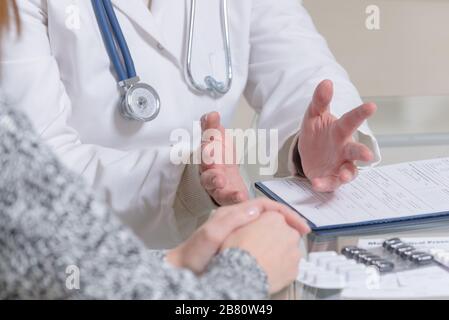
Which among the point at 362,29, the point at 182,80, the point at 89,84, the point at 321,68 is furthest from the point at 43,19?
the point at 362,29

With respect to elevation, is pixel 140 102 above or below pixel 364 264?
above

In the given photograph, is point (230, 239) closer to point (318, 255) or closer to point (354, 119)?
point (318, 255)

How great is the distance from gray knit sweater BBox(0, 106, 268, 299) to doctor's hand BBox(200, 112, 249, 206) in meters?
0.30

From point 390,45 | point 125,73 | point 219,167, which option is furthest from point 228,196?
point 390,45

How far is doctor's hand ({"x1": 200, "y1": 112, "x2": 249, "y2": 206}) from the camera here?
0.80 meters

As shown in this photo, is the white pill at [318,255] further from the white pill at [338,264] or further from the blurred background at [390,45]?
the blurred background at [390,45]

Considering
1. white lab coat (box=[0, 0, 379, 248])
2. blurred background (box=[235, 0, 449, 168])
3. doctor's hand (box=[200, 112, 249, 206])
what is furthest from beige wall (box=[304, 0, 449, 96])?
doctor's hand (box=[200, 112, 249, 206])

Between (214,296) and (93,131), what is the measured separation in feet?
1.73

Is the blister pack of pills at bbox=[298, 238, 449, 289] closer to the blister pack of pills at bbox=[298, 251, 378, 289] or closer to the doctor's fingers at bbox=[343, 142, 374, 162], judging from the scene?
the blister pack of pills at bbox=[298, 251, 378, 289]

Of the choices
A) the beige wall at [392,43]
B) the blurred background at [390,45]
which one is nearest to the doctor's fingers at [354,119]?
the blurred background at [390,45]

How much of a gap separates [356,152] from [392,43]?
2.92ft

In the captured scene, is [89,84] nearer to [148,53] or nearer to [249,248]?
[148,53]

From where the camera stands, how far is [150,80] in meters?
0.99

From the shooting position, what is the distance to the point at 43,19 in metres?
0.94
